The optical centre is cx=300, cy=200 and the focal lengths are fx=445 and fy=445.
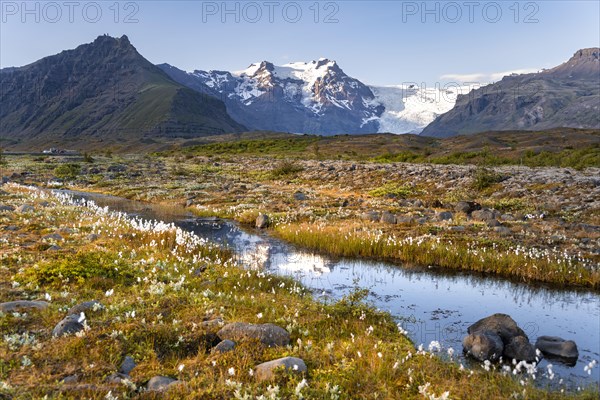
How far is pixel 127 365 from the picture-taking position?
762cm

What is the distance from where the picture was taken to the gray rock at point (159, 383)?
688cm

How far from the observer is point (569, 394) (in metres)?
7.46

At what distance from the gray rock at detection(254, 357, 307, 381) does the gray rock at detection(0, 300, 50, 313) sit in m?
5.31

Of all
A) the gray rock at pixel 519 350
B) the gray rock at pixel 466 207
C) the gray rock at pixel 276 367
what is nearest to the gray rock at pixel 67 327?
the gray rock at pixel 276 367

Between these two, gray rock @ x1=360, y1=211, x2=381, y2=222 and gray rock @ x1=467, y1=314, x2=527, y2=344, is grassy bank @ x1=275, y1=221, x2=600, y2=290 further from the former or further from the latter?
gray rock @ x1=467, y1=314, x2=527, y2=344

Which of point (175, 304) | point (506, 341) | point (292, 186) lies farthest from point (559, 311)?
point (292, 186)

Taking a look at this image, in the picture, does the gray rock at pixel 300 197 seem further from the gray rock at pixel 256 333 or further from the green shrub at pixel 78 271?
the gray rock at pixel 256 333

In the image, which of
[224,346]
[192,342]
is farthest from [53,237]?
[224,346]

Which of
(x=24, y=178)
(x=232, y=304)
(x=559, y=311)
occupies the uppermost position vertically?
(x=24, y=178)

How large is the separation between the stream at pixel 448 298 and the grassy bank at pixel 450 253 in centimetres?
71

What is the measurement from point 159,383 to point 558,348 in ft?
27.5

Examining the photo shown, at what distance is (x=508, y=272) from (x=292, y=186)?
31.4m

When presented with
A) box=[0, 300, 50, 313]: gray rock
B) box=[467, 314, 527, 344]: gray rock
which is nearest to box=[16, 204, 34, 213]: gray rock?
box=[0, 300, 50, 313]: gray rock

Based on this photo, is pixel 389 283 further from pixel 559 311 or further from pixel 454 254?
pixel 559 311
